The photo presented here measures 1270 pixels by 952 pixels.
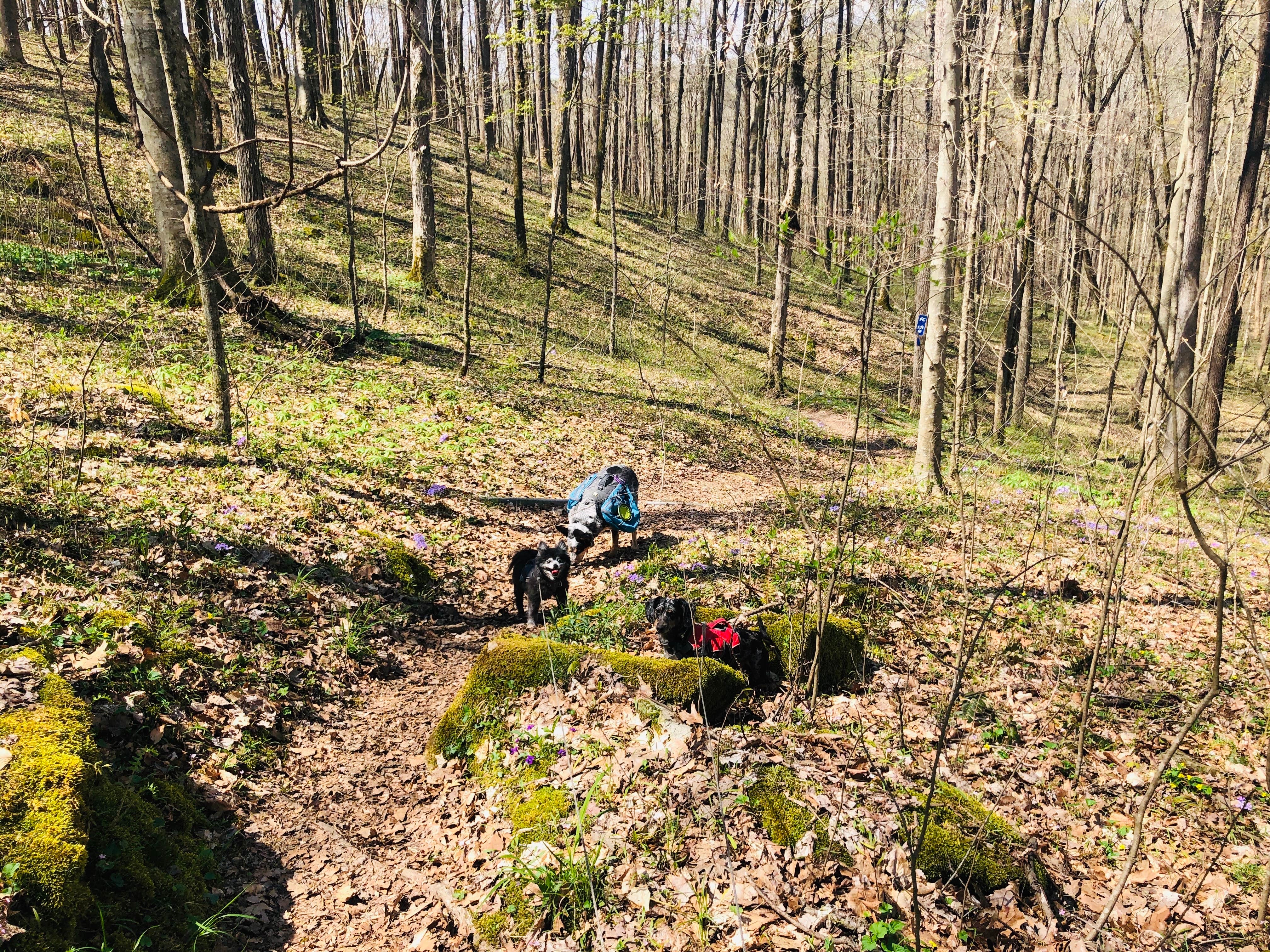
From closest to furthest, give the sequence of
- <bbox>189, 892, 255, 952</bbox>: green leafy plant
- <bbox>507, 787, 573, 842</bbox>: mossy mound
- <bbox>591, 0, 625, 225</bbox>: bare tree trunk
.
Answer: <bbox>189, 892, 255, 952</bbox>: green leafy plant → <bbox>507, 787, 573, 842</bbox>: mossy mound → <bbox>591, 0, 625, 225</bbox>: bare tree trunk

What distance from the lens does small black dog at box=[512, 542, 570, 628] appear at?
637 centimetres

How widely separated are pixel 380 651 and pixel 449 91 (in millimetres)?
9924

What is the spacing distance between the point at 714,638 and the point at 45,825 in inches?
145

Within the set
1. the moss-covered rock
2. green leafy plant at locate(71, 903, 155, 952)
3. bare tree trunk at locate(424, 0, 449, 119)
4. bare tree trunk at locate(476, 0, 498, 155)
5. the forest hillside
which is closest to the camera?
the moss-covered rock

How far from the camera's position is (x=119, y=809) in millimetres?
3340

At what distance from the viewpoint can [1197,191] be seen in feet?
40.2

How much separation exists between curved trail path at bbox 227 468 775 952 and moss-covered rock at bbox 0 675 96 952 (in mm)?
757

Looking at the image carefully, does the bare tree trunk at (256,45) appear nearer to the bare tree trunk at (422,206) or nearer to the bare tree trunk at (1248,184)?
the bare tree trunk at (422,206)

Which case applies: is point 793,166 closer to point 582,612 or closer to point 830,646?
point 582,612

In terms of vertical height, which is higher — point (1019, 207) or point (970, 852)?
point (1019, 207)

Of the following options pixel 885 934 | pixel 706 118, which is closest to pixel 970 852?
pixel 885 934

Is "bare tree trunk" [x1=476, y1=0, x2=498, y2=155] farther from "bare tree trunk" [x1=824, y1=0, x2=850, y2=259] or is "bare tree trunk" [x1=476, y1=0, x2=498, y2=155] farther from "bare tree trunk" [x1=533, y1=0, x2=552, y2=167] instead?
"bare tree trunk" [x1=824, y1=0, x2=850, y2=259]

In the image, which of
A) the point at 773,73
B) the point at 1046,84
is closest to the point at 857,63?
the point at 773,73

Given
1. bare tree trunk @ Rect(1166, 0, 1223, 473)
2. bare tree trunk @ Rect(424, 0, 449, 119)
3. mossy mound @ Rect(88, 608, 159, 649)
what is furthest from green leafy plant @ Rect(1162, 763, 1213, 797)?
bare tree trunk @ Rect(424, 0, 449, 119)
